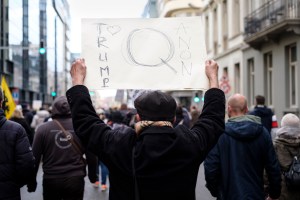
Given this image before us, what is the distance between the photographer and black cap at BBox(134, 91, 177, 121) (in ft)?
9.26

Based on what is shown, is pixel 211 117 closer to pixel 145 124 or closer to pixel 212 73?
pixel 212 73

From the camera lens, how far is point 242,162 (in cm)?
470

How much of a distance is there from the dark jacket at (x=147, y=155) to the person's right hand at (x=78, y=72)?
0.51ft

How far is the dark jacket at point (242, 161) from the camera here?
4.69m

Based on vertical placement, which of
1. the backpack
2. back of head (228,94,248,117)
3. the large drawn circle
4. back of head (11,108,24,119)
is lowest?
the backpack

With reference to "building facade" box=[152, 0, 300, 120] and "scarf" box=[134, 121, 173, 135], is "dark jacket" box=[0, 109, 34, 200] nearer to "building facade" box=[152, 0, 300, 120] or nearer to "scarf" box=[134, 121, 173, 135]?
"scarf" box=[134, 121, 173, 135]

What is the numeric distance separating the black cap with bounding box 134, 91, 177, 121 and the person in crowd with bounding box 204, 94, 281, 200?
2.01 meters

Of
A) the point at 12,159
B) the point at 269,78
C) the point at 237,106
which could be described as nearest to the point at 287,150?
the point at 237,106

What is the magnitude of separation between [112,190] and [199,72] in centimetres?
98

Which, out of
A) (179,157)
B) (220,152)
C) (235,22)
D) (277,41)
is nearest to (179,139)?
(179,157)

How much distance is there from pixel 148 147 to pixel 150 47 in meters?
0.88

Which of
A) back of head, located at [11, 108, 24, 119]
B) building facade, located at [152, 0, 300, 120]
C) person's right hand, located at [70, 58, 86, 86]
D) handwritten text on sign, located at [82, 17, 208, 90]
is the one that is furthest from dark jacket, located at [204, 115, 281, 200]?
building facade, located at [152, 0, 300, 120]

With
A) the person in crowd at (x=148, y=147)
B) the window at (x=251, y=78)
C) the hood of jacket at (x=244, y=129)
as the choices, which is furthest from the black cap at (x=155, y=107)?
the window at (x=251, y=78)

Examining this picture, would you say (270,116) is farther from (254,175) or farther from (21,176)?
(21,176)
